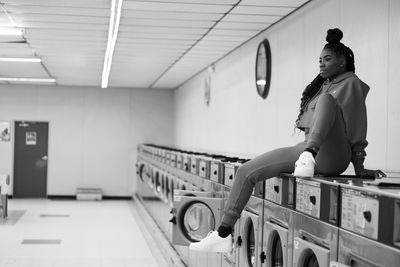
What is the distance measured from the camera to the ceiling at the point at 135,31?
19.6 ft

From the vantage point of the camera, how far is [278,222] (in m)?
3.52

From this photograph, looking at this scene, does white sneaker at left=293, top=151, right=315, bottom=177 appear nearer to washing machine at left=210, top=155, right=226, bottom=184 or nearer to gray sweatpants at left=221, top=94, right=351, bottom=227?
gray sweatpants at left=221, top=94, right=351, bottom=227

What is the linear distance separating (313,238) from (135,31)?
4832 mm

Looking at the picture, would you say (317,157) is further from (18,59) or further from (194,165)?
(18,59)

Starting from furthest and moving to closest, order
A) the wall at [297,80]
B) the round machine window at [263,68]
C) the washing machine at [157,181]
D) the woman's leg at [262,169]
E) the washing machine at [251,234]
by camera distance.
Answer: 1. the washing machine at [157,181]
2. the round machine window at [263,68]
3. the wall at [297,80]
4. the washing machine at [251,234]
5. the woman's leg at [262,169]

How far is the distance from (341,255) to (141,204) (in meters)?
11.0

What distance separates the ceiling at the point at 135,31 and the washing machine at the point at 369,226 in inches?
137

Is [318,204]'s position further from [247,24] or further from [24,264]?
[24,264]

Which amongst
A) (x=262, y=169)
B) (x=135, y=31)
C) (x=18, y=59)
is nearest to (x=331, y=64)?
(x=262, y=169)

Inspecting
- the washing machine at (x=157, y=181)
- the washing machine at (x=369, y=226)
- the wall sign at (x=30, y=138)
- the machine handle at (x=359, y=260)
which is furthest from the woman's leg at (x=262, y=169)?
the wall sign at (x=30, y=138)

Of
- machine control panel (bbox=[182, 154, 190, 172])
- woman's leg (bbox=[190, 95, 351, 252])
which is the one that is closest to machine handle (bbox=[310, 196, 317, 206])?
woman's leg (bbox=[190, 95, 351, 252])

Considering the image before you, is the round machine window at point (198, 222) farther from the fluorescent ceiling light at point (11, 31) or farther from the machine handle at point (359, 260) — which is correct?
the fluorescent ceiling light at point (11, 31)

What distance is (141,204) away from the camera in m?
13.4

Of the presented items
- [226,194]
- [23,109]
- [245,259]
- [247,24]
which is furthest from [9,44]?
[23,109]
